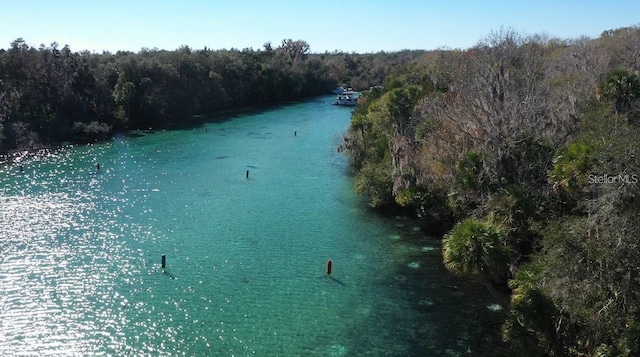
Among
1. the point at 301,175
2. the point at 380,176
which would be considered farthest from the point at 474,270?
the point at 301,175

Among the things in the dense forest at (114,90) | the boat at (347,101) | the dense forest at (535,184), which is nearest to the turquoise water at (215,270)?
the dense forest at (535,184)

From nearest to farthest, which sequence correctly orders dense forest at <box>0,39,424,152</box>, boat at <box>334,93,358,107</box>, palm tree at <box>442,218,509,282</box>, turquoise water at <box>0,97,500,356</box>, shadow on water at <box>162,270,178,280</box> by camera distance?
palm tree at <box>442,218,509,282</box> → turquoise water at <box>0,97,500,356</box> → shadow on water at <box>162,270,178,280</box> → dense forest at <box>0,39,424,152</box> → boat at <box>334,93,358,107</box>

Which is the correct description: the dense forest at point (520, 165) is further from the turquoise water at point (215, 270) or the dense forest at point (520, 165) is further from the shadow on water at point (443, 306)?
the turquoise water at point (215, 270)

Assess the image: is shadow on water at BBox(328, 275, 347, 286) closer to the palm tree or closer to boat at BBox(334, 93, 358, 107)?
the palm tree

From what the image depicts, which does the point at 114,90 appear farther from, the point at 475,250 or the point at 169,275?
the point at 475,250

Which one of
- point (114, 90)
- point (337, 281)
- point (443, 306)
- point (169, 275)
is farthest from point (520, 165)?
point (114, 90)

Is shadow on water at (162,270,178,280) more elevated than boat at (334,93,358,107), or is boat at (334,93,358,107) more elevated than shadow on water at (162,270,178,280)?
boat at (334,93,358,107)

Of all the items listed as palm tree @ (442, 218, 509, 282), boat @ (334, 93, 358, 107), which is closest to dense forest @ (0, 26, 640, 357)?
palm tree @ (442, 218, 509, 282)
